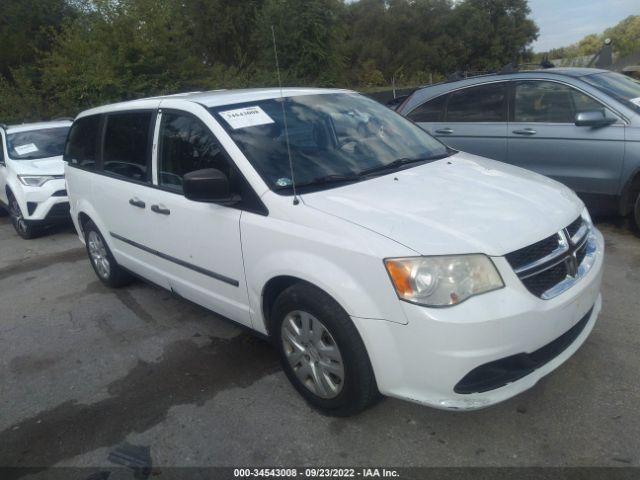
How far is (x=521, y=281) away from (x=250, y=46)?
2427 centimetres

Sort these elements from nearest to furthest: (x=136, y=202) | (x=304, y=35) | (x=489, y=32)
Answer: (x=136, y=202)
(x=304, y=35)
(x=489, y=32)

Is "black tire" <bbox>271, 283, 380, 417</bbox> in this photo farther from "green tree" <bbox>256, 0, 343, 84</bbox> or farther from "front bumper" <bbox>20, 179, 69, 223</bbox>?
"green tree" <bbox>256, 0, 343, 84</bbox>

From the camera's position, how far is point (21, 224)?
312 inches

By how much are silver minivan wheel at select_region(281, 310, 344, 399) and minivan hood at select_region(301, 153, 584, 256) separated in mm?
597

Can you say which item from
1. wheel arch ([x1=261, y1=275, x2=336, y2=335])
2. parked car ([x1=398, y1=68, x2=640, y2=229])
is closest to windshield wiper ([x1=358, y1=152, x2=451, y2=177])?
wheel arch ([x1=261, y1=275, x2=336, y2=335])

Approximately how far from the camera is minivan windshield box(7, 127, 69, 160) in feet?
27.1

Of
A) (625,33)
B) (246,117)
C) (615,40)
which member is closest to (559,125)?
(246,117)

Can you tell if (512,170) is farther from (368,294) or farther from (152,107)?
(152,107)

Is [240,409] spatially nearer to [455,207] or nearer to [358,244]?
[358,244]

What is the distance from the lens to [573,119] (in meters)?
5.53

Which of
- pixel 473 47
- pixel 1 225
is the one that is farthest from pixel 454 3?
pixel 1 225

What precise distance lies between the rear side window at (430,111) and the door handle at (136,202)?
3910mm

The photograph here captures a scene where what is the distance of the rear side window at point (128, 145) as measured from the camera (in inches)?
158

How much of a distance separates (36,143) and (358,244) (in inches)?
300
